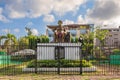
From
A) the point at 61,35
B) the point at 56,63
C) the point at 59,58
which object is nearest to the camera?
the point at 59,58

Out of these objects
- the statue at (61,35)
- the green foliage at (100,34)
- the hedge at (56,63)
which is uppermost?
the green foliage at (100,34)

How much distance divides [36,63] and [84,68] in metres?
3.11

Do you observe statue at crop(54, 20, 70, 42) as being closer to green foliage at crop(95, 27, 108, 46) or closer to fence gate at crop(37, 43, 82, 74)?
fence gate at crop(37, 43, 82, 74)

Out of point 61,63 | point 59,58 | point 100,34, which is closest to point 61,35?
point 61,63

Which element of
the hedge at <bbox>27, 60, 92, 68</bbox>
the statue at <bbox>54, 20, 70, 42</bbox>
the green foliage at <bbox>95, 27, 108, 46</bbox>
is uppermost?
the green foliage at <bbox>95, 27, 108, 46</bbox>

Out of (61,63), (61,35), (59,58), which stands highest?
(61,35)

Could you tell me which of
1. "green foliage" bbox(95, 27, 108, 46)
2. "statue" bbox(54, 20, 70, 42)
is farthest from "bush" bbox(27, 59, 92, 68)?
"green foliage" bbox(95, 27, 108, 46)

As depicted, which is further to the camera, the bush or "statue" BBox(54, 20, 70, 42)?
"statue" BBox(54, 20, 70, 42)

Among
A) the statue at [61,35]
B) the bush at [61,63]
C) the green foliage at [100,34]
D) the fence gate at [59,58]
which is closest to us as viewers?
the fence gate at [59,58]

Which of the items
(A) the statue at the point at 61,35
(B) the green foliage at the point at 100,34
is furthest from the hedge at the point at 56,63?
(B) the green foliage at the point at 100,34

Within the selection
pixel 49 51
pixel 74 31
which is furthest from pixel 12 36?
pixel 49 51

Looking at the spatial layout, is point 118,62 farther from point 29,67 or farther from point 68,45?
point 29,67

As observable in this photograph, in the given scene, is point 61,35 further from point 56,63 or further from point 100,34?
point 100,34

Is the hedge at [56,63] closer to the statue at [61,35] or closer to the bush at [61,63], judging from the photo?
the bush at [61,63]
